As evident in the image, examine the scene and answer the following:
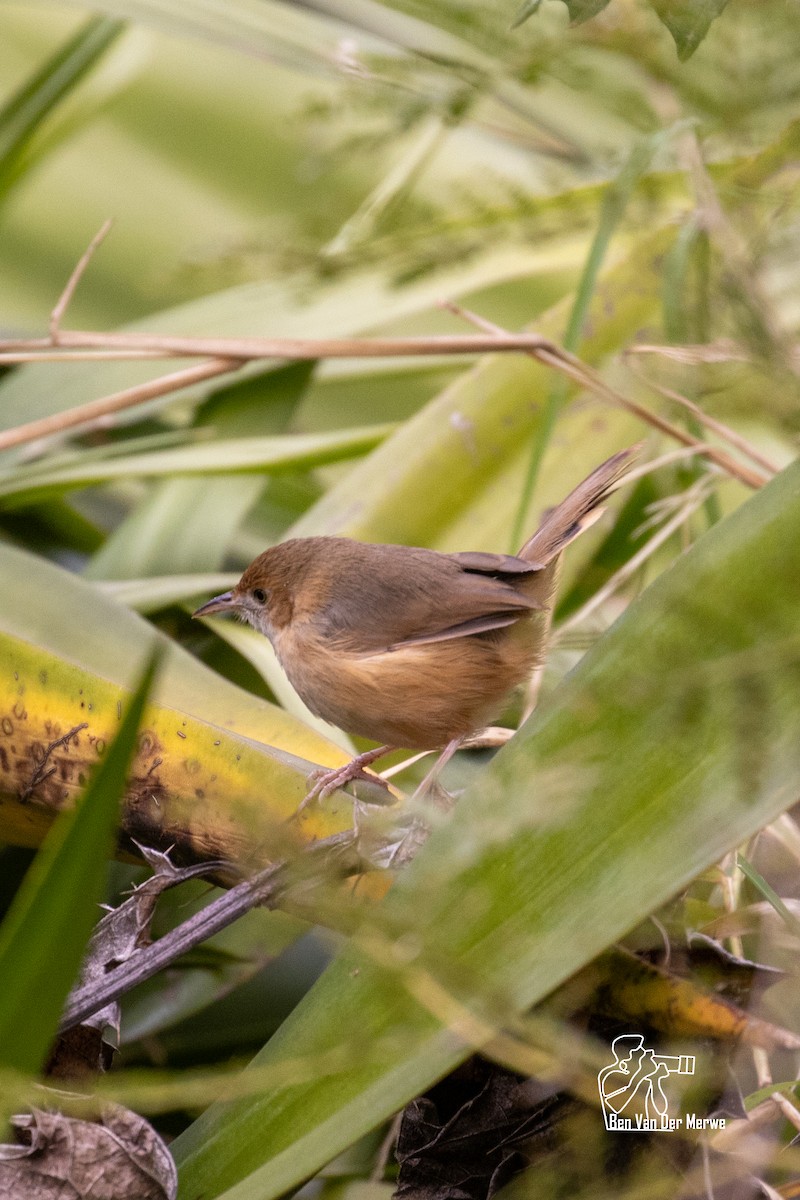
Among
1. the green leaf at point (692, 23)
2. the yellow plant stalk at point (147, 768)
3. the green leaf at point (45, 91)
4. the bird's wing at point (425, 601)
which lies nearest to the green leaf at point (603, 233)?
the bird's wing at point (425, 601)

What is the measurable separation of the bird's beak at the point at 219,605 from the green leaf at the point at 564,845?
112 centimetres

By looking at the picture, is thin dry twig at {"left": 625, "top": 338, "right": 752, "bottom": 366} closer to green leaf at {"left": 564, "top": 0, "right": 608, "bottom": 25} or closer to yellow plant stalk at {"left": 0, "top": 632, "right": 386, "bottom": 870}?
green leaf at {"left": 564, "top": 0, "right": 608, "bottom": 25}

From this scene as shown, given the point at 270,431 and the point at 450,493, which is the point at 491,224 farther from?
the point at 270,431

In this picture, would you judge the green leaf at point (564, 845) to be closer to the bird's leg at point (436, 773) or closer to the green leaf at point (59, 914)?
the green leaf at point (59, 914)

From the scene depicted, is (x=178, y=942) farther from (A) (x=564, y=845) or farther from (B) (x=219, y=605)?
(B) (x=219, y=605)

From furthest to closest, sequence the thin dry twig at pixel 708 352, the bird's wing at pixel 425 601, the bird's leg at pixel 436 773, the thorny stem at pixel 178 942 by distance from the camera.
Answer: the bird's wing at pixel 425 601, the bird's leg at pixel 436 773, the thin dry twig at pixel 708 352, the thorny stem at pixel 178 942

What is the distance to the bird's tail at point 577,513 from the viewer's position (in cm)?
185

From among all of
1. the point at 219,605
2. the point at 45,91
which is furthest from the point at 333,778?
the point at 45,91

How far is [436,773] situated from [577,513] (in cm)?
49

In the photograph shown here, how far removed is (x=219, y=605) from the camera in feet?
7.06

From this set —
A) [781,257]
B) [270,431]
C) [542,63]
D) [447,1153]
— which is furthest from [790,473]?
[270,431]

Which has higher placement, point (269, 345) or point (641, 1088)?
point (269, 345)

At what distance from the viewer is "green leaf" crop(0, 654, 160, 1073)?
74cm

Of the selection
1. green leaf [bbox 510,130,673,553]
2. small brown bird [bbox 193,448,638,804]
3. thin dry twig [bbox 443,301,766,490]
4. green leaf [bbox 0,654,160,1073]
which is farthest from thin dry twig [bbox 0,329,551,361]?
green leaf [bbox 0,654,160,1073]
